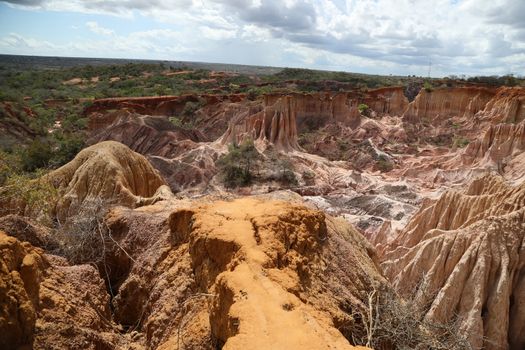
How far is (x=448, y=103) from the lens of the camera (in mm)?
39906

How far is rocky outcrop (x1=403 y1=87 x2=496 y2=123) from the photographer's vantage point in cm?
3816

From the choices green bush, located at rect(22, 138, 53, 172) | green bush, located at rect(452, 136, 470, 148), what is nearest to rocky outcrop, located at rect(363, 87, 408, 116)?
green bush, located at rect(452, 136, 470, 148)

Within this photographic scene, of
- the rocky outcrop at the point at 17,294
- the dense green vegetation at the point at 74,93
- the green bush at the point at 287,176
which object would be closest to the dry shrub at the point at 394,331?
the rocky outcrop at the point at 17,294

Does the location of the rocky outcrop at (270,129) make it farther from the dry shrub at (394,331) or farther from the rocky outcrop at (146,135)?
the dry shrub at (394,331)

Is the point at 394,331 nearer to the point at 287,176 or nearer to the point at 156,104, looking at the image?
the point at 287,176

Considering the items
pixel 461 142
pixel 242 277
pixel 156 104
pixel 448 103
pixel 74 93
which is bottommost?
pixel 461 142

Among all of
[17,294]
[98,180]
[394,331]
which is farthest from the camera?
[98,180]

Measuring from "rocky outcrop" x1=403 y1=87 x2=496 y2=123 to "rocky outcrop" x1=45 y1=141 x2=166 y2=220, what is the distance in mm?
34382

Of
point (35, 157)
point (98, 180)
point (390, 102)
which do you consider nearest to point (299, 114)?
point (390, 102)

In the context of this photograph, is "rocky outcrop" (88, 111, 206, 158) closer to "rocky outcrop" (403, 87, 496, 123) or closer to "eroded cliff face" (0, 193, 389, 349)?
"rocky outcrop" (403, 87, 496, 123)

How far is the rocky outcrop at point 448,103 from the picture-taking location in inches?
1502

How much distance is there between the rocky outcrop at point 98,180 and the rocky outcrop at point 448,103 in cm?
3438

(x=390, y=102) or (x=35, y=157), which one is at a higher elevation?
(x=390, y=102)

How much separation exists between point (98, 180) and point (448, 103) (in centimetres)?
3712
